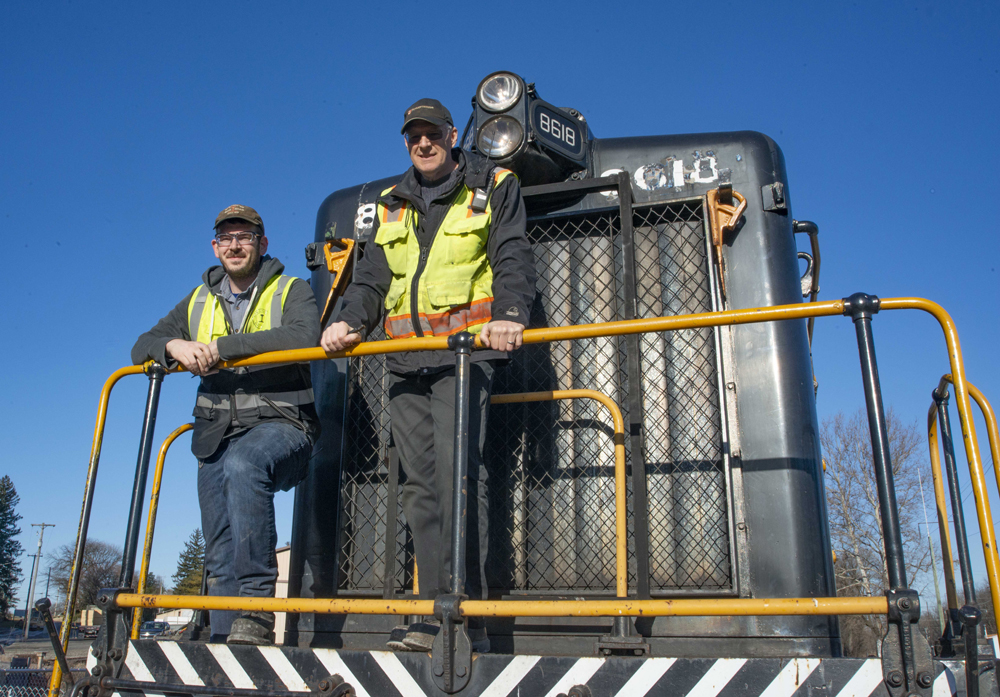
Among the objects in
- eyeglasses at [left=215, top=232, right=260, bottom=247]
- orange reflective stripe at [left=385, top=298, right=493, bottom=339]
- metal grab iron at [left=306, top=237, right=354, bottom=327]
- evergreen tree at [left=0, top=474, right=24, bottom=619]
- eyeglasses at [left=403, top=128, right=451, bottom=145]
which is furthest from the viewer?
evergreen tree at [left=0, top=474, right=24, bottom=619]

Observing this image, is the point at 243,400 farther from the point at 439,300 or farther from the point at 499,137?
the point at 499,137

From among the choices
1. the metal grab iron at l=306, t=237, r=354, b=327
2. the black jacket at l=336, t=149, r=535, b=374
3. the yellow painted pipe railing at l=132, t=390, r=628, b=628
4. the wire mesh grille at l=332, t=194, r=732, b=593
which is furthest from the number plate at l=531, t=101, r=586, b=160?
the yellow painted pipe railing at l=132, t=390, r=628, b=628

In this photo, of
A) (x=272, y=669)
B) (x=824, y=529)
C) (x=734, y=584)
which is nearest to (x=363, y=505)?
(x=272, y=669)

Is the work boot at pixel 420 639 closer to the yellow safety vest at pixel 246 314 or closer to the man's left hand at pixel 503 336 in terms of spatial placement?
the man's left hand at pixel 503 336

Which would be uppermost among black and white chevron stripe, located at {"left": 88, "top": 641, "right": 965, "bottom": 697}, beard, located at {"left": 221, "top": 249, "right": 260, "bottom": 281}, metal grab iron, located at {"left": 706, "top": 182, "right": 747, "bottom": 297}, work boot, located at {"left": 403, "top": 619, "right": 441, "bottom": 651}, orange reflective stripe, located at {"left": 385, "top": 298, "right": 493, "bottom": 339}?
metal grab iron, located at {"left": 706, "top": 182, "right": 747, "bottom": 297}

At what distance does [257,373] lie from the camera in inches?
115

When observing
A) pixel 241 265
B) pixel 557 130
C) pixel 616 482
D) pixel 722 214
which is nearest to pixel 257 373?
pixel 241 265

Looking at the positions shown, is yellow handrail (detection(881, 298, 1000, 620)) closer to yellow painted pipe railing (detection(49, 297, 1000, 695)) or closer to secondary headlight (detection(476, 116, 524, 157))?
yellow painted pipe railing (detection(49, 297, 1000, 695))

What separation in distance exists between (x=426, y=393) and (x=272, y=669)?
39.9 inches

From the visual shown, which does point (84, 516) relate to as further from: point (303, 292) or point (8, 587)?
point (8, 587)

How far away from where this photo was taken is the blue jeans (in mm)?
2564

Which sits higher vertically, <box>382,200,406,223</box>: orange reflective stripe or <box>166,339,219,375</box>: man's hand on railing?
<box>382,200,406,223</box>: orange reflective stripe

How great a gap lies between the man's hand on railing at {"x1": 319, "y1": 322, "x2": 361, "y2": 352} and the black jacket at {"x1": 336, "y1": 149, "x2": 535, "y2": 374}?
3.2 inches

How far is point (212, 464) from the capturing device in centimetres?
292
